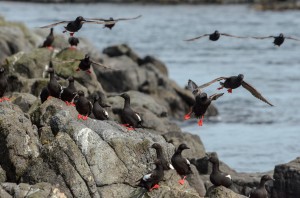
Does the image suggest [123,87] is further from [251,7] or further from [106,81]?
[251,7]

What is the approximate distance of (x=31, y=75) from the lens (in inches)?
1234

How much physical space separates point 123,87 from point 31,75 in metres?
10.9

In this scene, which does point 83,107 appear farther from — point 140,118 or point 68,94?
point 140,118

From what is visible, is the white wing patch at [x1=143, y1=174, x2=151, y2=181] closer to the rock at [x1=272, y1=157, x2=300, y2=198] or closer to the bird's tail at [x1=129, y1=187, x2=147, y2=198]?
the bird's tail at [x1=129, y1=187, x2=147, y2=198]

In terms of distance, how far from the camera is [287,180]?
22500 millimetres

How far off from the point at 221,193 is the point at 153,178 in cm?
186

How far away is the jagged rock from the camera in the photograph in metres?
18.4

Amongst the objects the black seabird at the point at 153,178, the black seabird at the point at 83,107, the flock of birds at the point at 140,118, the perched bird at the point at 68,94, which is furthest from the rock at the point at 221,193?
the perched bird at the point at 68,94

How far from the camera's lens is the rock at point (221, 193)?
18.6m

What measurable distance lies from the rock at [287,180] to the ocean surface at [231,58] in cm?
989

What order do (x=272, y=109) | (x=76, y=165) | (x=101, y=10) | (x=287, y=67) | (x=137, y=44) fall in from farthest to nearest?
(x=101, y=10)
(x=137, y=44)
(x=287, y=67)
(x=272, y=109)
(x=76, y=165)

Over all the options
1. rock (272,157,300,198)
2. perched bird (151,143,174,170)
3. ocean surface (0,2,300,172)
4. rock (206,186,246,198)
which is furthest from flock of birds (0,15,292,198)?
ocean surface (0,2,300,172)

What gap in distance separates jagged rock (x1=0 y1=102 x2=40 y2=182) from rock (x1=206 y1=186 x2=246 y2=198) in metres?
4.08

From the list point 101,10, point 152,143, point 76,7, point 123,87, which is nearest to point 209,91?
point 123,87
